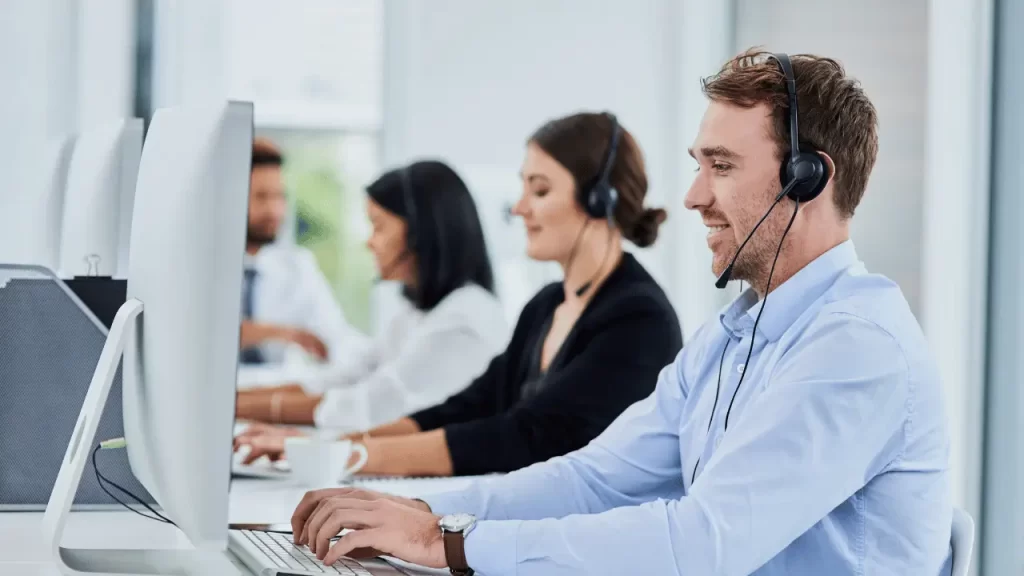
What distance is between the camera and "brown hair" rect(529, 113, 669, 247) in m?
2.02

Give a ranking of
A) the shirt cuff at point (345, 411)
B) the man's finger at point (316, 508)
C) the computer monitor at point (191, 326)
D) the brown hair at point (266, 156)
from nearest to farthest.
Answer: the computer monitor at point (191, 326), the man's finger at point (316, 508), the shirt cuff at point (345, 411), the brown hair at point (266, 156)

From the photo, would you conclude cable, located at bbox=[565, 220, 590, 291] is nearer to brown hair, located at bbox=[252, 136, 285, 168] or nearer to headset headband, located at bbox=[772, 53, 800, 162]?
headset headband, located at bbox=[772, 53, 800, 162]

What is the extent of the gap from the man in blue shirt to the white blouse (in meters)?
1.21

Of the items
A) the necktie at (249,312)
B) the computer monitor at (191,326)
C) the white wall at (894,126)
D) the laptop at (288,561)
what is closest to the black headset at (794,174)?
the laptop at (288,561)

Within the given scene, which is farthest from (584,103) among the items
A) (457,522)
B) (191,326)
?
(191,326)

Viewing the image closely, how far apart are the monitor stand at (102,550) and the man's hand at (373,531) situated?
90mm

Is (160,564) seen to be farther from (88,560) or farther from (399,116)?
(399,116)

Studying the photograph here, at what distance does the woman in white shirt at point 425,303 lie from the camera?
2.52m

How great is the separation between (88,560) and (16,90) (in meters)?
2.67

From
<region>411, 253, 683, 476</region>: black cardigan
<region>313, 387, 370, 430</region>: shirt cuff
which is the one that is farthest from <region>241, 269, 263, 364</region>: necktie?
<region>411, 253, 683, 476</region>: black cardigan

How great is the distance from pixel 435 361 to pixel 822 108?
1534mm

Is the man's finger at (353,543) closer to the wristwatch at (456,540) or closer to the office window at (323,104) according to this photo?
the wristwatch at (456,540)

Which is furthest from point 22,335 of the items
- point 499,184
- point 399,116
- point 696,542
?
point 399,116

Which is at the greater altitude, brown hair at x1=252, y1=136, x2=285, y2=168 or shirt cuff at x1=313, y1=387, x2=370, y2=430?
brown hair at x1=252, y1=136, x2=285, y2=168
